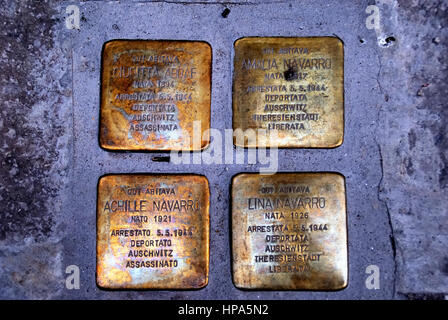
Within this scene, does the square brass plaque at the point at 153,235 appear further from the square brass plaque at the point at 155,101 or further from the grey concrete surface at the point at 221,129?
the square brass plaque at the point at 155,101

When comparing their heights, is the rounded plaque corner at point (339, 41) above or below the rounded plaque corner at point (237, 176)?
above

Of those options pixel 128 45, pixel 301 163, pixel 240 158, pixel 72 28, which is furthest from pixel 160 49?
pixel 301 163

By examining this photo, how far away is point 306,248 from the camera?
129 cm

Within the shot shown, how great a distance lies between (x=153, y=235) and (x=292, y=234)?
523 millimetres

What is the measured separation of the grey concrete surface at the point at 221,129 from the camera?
1.34 metres

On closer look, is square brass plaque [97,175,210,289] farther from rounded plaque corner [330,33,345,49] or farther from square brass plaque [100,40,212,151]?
rounded plaque corner [330,33,345,49]

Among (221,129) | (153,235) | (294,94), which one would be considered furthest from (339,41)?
(153,235)

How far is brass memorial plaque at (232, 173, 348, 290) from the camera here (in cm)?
129

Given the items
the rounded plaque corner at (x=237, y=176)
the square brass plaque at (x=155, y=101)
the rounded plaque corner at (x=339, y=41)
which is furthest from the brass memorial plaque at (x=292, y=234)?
the rounded plaque corner at (x=339, y=41)

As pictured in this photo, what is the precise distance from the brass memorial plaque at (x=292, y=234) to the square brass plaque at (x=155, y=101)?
0.33 metres

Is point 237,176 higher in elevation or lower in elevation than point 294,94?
lower

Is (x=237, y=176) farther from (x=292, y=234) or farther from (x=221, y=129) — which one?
(x=292, y=234)

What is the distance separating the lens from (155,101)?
1312 mm
